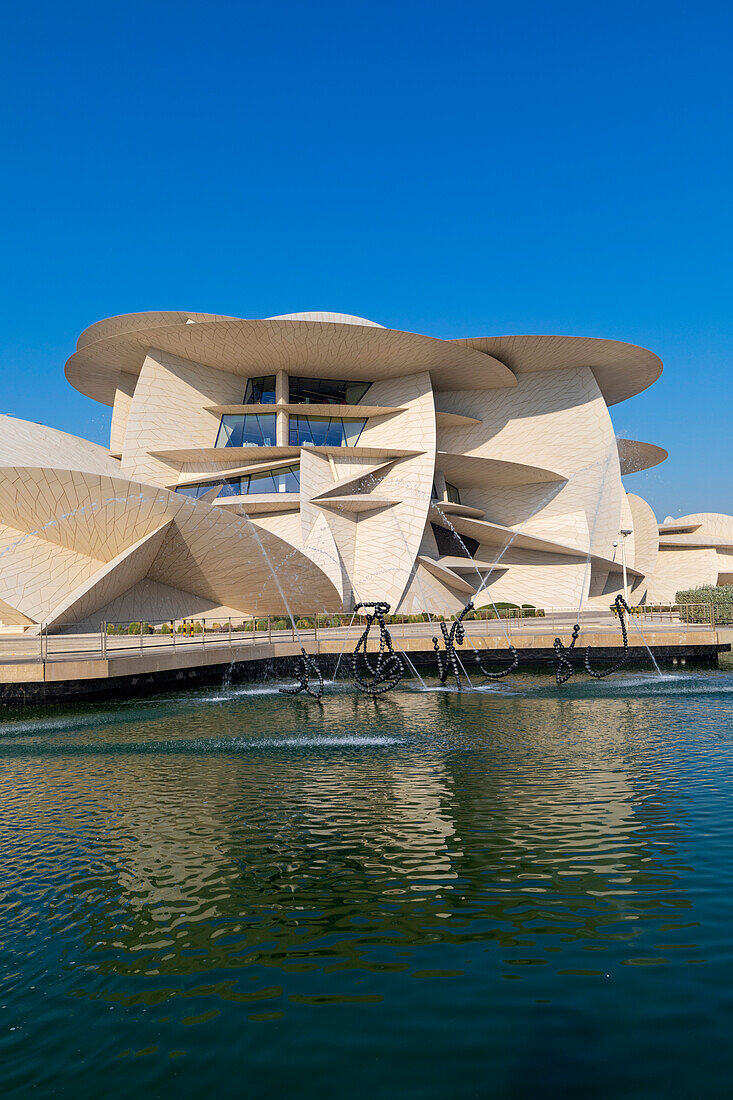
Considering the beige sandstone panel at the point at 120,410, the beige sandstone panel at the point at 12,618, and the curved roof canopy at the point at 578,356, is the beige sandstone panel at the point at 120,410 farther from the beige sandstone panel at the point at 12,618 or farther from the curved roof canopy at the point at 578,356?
the beige sandstone panel at the point at 12,618

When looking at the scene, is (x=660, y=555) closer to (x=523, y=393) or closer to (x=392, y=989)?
(x=523, y=393)

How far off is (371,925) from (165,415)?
38.2 m

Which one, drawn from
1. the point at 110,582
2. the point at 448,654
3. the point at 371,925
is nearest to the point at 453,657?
the point at 448,654

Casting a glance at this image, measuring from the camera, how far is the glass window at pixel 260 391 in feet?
143

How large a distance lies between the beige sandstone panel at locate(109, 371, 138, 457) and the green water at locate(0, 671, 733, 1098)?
36.7m

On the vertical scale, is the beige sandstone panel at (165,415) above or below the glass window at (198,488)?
above

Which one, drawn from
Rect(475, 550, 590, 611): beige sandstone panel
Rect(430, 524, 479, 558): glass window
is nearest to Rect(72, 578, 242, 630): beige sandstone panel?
Rect(430, 524, 479, 558): glass window

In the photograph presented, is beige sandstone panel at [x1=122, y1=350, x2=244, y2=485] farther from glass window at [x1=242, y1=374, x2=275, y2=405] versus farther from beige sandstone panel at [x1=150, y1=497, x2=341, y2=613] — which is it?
beige sandstone panel at [x1=150, y1=497, x2=341, y2=613]

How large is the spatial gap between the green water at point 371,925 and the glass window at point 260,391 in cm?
3445

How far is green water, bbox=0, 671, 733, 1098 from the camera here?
390cm

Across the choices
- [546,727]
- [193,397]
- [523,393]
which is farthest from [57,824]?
[523,393]

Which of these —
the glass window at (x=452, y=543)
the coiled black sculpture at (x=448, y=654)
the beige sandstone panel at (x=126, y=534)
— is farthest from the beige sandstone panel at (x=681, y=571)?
the coiled black sculpture at (x=448, y=654)

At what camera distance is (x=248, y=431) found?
138ft

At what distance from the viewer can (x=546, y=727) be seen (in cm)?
1370
